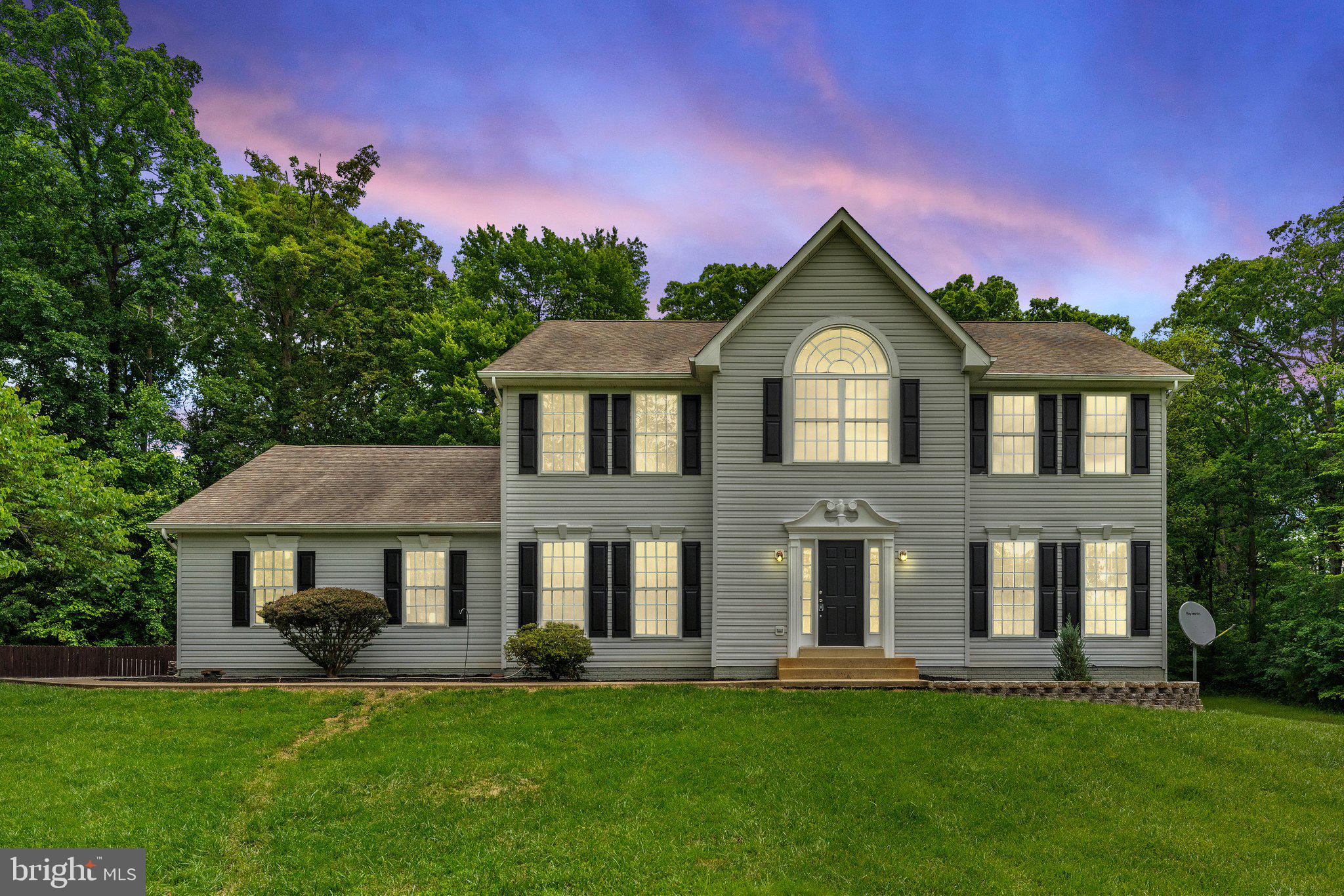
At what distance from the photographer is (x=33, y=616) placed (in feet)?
61.6

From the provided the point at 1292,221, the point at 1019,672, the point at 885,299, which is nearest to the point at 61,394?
the point at 885,299

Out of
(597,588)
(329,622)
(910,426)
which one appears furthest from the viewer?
(597,588)

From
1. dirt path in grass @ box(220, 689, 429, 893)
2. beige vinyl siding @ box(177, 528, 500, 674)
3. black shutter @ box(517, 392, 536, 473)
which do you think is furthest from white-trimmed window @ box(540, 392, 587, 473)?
dirt path in grass @ box(220, 689, 429, 893)

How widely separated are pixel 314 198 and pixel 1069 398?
3010 centimetres

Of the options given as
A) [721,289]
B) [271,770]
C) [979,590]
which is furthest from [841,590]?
[721,289]

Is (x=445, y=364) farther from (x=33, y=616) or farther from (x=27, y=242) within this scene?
(x=33, y=616)

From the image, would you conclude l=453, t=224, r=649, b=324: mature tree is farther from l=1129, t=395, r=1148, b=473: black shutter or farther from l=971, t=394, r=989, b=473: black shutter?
l=1129, t=395, r=1148, b=473: black shutter

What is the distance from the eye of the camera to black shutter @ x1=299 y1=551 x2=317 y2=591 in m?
14.7

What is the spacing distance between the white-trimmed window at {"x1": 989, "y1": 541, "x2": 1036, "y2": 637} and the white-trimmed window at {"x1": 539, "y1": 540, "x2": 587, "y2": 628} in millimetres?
8584

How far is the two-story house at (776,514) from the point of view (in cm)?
1339

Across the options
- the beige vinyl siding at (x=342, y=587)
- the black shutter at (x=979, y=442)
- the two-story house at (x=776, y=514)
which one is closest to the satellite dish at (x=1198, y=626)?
the two-story house at (x=776, y=514)

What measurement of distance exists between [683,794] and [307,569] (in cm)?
1075

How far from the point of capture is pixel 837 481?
531 inches

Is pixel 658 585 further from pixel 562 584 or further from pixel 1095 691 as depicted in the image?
pixel 1095 691
